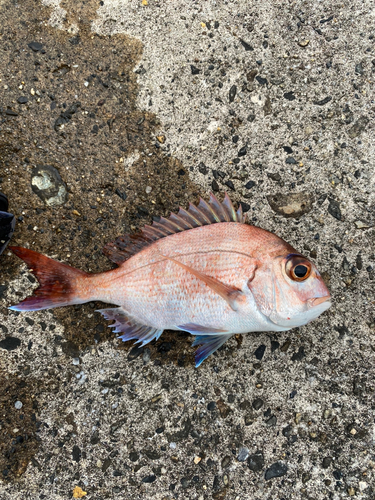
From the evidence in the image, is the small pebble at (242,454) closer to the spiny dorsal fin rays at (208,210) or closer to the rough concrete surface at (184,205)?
the rough concrete surface at (184,205)

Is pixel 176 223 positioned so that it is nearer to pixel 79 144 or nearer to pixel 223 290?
pixel 223 290

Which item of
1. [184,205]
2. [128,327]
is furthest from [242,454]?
[184,205]

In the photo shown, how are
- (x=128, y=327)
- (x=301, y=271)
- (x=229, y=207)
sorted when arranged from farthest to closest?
(x=128, y=327)
(x=229, y=207)
(x=301, y=271)

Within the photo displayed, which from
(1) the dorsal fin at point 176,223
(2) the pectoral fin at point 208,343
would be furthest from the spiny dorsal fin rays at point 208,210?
(2) the pectoral fin at point 208,343

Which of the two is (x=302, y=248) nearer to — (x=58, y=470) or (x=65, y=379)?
(x=65, y=379)

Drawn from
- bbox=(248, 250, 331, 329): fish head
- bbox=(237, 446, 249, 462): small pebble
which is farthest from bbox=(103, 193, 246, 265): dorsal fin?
bbox=(237, 446, 249, 462): small pebble
